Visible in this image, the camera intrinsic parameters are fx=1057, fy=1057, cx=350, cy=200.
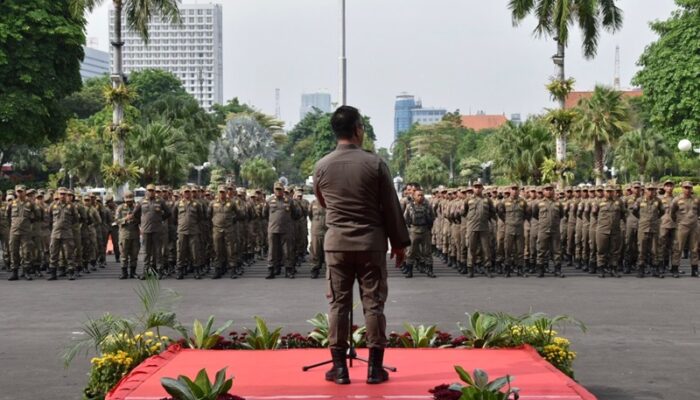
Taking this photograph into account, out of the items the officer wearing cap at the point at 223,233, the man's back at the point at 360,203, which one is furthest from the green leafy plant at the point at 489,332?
the officer wearing cap at the point at 223,233

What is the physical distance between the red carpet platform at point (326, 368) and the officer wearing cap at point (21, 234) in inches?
520

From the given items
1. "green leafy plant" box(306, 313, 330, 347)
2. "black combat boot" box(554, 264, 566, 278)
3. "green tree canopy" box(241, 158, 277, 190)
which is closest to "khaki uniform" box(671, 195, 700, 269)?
"black combat boot" box(554, 264, 566, 278)

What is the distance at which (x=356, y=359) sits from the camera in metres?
8.00

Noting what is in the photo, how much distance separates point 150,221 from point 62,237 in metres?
1.84

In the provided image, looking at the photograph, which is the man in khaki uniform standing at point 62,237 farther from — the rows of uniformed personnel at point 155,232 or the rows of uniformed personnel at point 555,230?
the rows of uniformed personnel at point 555,230

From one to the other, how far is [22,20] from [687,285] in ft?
83.1

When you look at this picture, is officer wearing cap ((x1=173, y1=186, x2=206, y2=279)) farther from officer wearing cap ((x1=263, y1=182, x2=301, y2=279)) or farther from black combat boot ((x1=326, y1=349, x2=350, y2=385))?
black combat boot ((x1=326, y1=349, x2=350, y2=385))

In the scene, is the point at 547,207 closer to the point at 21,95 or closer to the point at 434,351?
the point at 434,351

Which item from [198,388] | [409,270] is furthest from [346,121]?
[409,270]

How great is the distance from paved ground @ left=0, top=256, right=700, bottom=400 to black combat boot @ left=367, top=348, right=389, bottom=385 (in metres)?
2.14

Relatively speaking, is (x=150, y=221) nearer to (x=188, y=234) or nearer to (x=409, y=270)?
(x=188, y=234)

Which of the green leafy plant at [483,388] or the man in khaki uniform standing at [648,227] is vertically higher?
the man in khaki uniform standing at [648,227]

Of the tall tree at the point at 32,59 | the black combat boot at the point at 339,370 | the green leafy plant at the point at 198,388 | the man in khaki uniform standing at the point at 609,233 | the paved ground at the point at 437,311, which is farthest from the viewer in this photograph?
the tall tree at the point at 32,59

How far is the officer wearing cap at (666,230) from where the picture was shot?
2095 cm
